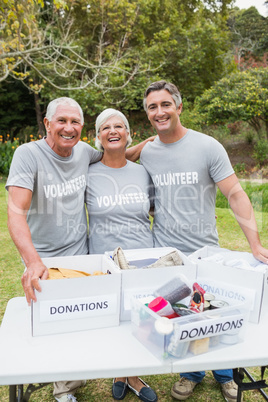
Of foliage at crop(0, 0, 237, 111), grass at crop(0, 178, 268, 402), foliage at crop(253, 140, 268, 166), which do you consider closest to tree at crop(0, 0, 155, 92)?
foliage at crop(0, 0, 237, 111)

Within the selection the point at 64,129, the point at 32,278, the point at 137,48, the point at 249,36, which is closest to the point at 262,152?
the point at 137,48

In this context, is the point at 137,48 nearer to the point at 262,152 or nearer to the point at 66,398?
the point at 262,152

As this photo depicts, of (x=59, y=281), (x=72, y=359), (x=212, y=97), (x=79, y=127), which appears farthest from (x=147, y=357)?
(x=212, y=97)

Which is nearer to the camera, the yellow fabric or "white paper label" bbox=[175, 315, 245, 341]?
"white paper label" bbox=[175, 315, 245, 341]

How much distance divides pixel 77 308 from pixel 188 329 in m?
0.44

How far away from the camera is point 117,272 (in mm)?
1482

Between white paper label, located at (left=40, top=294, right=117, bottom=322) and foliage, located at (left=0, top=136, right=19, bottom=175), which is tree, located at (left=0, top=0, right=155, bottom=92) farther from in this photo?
white paper label, located at (left=40, top=294, right=117, bottom=322)

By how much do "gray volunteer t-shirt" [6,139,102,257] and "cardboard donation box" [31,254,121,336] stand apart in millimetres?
626

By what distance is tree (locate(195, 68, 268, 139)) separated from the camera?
1082 centimetres

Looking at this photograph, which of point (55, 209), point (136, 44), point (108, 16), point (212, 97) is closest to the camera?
point (55, 209)

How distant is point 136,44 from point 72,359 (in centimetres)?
Result: 1609

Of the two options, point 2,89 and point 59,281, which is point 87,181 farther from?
point 2,89

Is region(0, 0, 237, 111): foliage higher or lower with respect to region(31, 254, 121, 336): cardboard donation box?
higher

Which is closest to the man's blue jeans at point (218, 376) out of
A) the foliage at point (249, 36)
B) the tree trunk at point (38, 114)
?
the tree trunk at point (38, 114)
